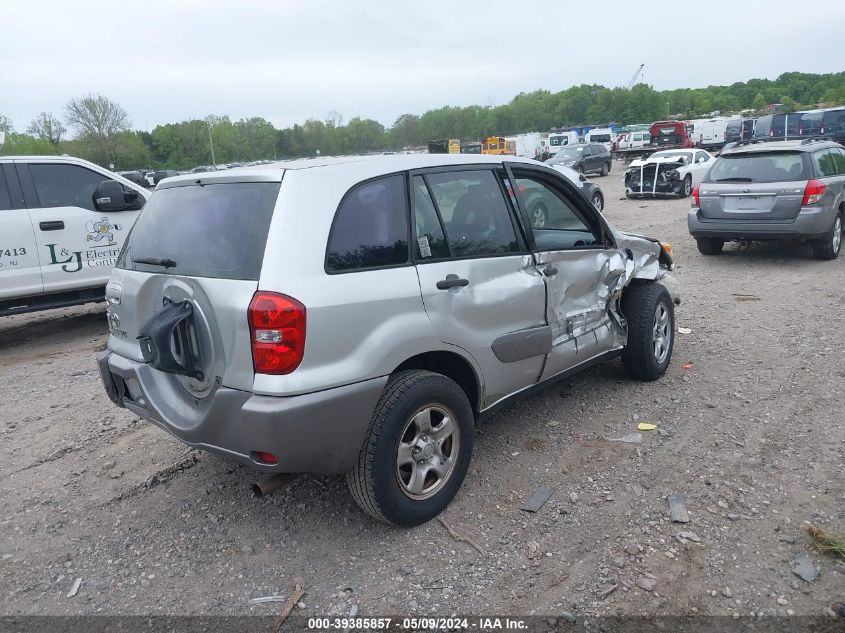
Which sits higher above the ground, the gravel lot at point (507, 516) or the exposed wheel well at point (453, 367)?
the exposed wheel well at point (453, 367)

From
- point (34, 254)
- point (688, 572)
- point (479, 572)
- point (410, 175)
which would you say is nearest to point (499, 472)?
point (479, 572)

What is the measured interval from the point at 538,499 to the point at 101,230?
599 cm

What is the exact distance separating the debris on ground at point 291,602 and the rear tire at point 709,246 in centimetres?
910

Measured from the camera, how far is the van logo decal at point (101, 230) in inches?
288

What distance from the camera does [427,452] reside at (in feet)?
10.9

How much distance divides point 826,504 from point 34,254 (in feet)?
23.8

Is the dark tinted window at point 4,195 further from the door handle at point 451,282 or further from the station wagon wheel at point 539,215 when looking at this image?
the door handle at point 451,282

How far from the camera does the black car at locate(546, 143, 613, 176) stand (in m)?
29.6

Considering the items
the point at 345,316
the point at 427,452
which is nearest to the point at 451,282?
the point at 345,316

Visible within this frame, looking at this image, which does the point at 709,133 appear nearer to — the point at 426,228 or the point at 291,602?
the point at 426,228

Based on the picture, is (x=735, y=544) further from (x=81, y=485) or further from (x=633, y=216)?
(x=633, y=216)

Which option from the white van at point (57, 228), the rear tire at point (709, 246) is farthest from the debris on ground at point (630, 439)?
the rear tire at point (709, 246)

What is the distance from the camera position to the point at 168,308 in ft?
10.2

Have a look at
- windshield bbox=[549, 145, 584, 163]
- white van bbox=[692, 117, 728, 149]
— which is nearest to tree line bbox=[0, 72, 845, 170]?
windshield bbox=[549, 145, 584, 163]
